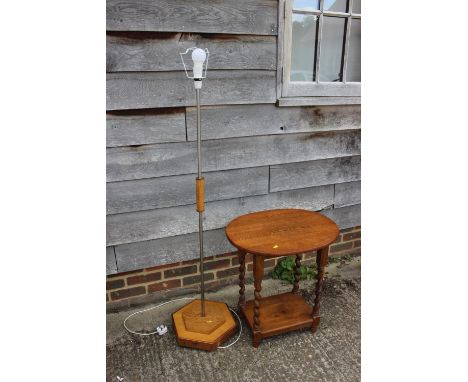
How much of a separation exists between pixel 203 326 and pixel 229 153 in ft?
3.50

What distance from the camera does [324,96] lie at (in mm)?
2352

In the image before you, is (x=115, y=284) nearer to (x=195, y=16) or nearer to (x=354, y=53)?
(x=195, y=16)

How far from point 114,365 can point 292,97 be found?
1.91m

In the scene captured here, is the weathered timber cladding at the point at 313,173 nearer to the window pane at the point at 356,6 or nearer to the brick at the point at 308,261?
the brick at the point at 308,261

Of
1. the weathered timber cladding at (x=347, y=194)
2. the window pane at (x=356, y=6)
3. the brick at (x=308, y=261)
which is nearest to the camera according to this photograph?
the window pane at (x=356, y=6)

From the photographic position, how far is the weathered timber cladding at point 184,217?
2164 millimetres

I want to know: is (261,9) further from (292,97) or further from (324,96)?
(324,96)

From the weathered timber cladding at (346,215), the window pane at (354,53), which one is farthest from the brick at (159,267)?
the window pane at (354,53)

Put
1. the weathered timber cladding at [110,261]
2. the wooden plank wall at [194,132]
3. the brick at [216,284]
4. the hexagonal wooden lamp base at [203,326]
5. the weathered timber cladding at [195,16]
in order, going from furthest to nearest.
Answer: the brick at [216,284] → the weathered timber cladding at [110,261] → the hexagonal wooden lamp base at [203,326] → the wooden plank wall at [194,132] → the weathered timber cladding at [195,16]

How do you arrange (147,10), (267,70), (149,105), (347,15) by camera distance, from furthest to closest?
(347,15)
(267,70)
(149,105)
(147,10)

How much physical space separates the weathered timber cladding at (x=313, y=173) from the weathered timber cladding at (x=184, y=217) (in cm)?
7

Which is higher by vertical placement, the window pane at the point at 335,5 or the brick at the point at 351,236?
the window pane at the point at 335,5

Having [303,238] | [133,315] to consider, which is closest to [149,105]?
[303,238]

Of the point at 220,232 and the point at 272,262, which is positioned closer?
the point at 220,232
